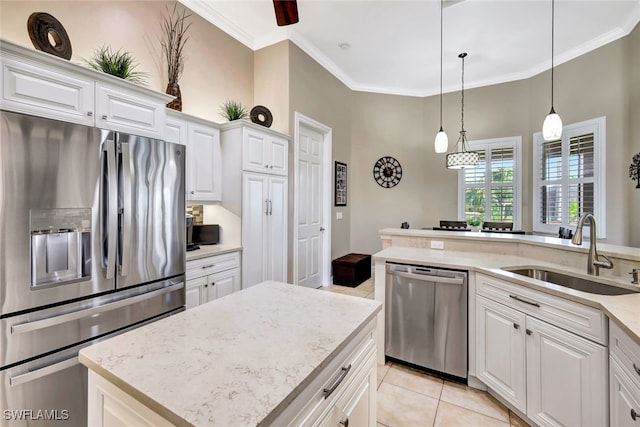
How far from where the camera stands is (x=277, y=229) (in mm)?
3377

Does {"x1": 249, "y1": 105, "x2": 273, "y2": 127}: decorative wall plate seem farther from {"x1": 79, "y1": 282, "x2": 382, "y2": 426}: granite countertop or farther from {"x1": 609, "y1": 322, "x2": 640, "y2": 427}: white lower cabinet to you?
{"x1": 609, "y1": 322, "x2": 640, "y2": 427}: white lower cabinet

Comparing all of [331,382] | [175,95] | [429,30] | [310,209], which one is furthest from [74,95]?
[429,30]

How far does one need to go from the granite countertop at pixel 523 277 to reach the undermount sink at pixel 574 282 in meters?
0.04

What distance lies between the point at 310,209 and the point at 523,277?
2865 mm

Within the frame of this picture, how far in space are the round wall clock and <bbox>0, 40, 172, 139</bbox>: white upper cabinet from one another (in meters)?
4.12

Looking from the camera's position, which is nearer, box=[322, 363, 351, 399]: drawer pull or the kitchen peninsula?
box=[322, 363, 351, 399]: drawer pull

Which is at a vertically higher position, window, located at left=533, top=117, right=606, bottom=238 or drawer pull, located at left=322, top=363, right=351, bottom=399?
window, located at left=533, top=117, right=606, bottom=238

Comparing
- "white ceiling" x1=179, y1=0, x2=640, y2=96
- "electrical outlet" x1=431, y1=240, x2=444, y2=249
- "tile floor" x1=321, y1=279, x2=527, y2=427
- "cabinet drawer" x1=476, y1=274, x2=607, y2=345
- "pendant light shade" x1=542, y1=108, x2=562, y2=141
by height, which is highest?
"white ceiling" x1=179, y1=0, x2=640, y2=96

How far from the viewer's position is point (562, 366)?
1504mm

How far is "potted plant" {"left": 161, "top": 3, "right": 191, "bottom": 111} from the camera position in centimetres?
271

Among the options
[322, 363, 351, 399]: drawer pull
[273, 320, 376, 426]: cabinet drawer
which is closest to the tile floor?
[273, 320, 376, 426]: cabinet drawer

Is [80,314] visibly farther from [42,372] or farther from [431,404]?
[431,404]

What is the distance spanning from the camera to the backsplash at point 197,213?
310 cm

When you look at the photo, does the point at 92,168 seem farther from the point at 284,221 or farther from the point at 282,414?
the point at 284,221
